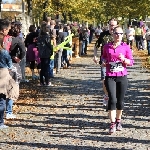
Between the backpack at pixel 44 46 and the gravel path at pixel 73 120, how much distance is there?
0.99m

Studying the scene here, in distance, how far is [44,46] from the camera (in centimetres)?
1326

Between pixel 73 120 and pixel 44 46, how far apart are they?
A: 14.7 feet

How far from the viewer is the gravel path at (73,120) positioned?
24.4ft

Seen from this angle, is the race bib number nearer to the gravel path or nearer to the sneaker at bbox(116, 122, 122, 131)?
the sneaker at bbox(116, 122, 122, 131)

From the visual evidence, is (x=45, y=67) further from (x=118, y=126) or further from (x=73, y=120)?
(x=118, y=126)

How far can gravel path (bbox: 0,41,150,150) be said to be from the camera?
743 cm

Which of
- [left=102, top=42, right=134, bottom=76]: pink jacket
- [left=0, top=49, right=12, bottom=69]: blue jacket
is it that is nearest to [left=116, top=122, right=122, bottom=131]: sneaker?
[left=102, top=42, right=134, bottom=76]: pink jacket

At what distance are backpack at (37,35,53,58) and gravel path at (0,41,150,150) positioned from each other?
3.26ft

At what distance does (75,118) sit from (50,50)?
4291 millimetres

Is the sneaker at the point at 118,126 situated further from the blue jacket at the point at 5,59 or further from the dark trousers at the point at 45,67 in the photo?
the dark trousers at the point at 45,67

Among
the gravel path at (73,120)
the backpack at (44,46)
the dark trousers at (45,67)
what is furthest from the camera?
the dark trousers at (45,67)

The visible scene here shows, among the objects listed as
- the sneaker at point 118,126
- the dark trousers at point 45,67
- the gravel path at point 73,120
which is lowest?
the gravel path at point 73,120

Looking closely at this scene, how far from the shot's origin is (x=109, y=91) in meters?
8.16

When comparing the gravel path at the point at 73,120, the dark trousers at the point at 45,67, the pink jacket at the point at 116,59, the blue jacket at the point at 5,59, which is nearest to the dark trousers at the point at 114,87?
the pink jacket at the point at 116,59
